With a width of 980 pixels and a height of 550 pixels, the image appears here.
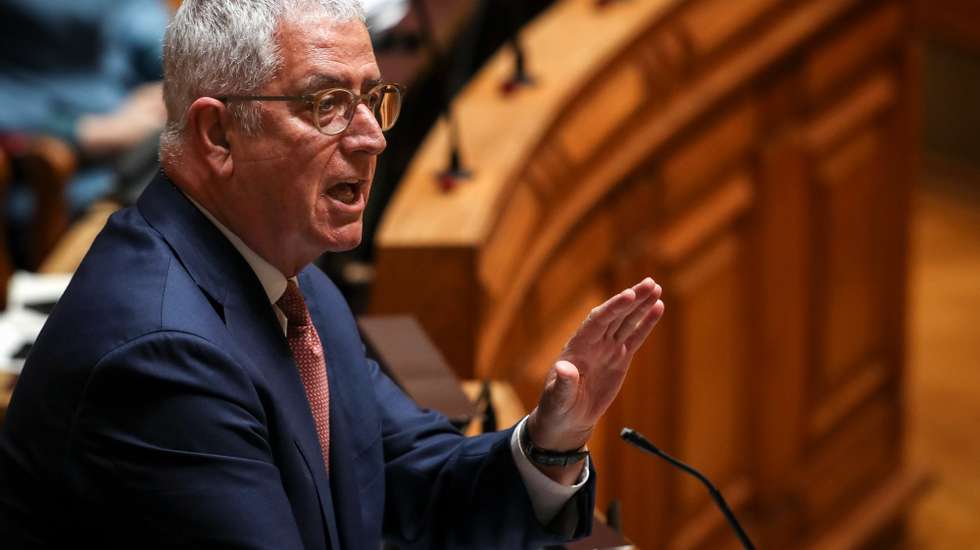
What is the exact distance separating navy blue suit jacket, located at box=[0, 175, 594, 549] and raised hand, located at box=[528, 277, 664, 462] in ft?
0.35

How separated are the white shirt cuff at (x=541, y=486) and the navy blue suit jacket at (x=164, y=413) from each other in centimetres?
9

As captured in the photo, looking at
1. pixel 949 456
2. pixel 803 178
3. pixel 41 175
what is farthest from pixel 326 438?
pixel 949 456

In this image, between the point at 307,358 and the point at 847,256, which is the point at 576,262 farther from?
the point at 307,358

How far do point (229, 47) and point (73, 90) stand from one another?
3.90ft

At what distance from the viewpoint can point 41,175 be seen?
4.70ft

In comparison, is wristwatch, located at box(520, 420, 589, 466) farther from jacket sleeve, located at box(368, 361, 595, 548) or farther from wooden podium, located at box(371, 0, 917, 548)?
wooden podium, located at box(371, 0, 917, 548)

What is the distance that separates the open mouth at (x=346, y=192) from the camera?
0.66 metres

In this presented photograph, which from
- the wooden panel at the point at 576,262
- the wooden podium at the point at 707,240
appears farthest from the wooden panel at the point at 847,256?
the wooden panel at the point at 576,262

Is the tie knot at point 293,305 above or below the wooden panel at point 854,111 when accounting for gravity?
above

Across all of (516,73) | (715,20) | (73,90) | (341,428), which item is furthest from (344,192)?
(73,90)

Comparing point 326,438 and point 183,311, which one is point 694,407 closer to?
point 326,438

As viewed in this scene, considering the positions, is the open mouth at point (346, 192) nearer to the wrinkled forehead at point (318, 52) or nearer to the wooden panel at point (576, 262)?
the wrinkled forehead at point (318, 52)

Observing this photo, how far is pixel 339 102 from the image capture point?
64 centimetres

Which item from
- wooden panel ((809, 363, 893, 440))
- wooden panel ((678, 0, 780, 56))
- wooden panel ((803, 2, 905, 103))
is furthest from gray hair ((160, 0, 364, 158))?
wooden panel ((809, 363, 893, 440))
